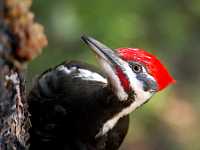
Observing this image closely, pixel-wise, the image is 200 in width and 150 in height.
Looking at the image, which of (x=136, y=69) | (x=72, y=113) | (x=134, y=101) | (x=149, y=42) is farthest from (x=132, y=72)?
(x=149, y=42)

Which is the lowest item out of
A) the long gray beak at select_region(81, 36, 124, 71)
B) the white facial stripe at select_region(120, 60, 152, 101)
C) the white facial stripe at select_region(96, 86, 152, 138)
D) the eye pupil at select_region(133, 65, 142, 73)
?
the white facial stripe at select_region(96, 86, 152, 138)

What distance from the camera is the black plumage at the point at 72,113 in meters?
2.95

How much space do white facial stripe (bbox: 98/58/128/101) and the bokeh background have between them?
64.6 inches

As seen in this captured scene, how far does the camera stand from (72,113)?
9.82ft

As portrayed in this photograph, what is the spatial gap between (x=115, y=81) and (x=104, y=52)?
147 millimetres

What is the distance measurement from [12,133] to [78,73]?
0.89m

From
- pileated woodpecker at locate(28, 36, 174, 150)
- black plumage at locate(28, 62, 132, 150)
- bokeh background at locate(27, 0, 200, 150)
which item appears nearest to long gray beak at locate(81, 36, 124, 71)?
pileated woodpecker at locate(28, 36, 174, 150)

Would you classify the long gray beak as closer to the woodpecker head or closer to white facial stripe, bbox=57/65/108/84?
the woodpecker head

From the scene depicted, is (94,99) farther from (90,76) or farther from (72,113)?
(90,76)

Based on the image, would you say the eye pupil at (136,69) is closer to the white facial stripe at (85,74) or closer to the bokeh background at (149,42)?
the white facial stripe at (85,74)

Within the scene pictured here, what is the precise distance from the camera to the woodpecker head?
3.04 m

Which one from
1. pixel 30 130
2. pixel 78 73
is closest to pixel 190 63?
pixel 78 73

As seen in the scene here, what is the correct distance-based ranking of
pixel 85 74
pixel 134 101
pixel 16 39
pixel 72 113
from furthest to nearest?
1. pixel 85 74
2. pixel 134 101
3. pixel 72 113
4. pixel 16 39

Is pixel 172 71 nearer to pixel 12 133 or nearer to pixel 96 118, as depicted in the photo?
pixel 96 118
